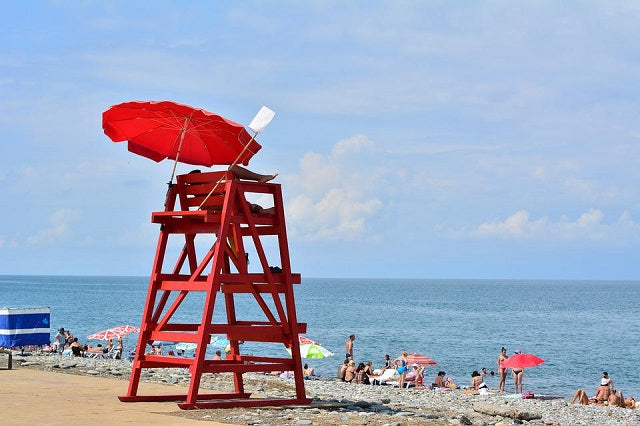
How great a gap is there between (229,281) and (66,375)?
23.3 ft

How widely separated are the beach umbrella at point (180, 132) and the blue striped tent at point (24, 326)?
9.45 m

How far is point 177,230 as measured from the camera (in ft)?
52.1

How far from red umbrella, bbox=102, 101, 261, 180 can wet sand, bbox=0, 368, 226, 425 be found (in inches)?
164

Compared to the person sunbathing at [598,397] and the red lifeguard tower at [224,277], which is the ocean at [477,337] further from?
the red lifeguard tower at [224,277]

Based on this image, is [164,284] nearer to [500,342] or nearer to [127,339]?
[127,339]

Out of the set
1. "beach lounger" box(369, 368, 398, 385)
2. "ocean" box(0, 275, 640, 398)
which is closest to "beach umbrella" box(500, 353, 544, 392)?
"beach lounger" box(369, 368, 398, 385)

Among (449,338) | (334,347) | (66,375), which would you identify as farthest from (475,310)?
(66,375)

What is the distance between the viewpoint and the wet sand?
42.7 ft

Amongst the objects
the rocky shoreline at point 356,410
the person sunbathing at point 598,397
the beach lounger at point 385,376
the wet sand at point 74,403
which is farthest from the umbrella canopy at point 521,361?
the wet sand at point 74,403

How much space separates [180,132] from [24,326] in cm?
1056

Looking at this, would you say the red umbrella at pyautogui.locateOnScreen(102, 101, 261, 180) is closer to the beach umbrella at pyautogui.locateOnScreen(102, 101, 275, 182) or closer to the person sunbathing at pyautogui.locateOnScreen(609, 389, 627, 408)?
the beach umbrella at pyautogui.locateOnScreen(102, 101, 275, 182)

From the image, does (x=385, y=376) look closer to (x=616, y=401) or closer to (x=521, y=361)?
(x=521, y=361)

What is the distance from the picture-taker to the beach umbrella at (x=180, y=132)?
1532 centimetres

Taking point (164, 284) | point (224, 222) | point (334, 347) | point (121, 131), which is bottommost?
point (334, 347)
